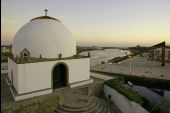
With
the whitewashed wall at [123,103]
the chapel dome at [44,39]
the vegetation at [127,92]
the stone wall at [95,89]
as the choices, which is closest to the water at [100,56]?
the stone wall at [95,89]

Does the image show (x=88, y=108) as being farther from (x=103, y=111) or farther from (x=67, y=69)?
(x=67, y=69)

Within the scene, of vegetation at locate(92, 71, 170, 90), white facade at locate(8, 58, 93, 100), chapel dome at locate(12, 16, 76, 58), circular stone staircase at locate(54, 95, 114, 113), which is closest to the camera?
circular stone staircase at locate(54, 95, 114, 113)

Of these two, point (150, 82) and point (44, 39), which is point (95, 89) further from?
point (150, 82)

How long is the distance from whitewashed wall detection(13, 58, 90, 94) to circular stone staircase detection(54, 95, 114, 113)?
6.73 ft

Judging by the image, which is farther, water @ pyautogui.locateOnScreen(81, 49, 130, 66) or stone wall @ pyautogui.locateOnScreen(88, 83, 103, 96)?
water @ pyautogui.locateOnScreen(81, 49, 130, 66)

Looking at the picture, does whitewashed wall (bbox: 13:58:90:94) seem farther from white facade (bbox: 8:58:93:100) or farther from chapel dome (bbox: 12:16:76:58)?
chapel dome (bbox: 12:16:76:58)

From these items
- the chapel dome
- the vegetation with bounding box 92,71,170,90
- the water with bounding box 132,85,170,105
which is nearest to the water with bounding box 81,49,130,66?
the chapel dome

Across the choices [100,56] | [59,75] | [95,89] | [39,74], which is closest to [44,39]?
[39,74]

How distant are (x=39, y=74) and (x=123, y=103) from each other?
6.30 m

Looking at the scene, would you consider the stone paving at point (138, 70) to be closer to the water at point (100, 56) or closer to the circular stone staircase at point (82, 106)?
the water at point (100, 56)

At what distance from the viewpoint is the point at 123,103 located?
13.1 metres

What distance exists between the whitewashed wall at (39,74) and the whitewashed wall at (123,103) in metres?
3.04

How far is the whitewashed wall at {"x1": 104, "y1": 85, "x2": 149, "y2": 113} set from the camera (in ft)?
38.8

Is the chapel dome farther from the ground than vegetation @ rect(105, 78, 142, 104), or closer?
farther from the ground
